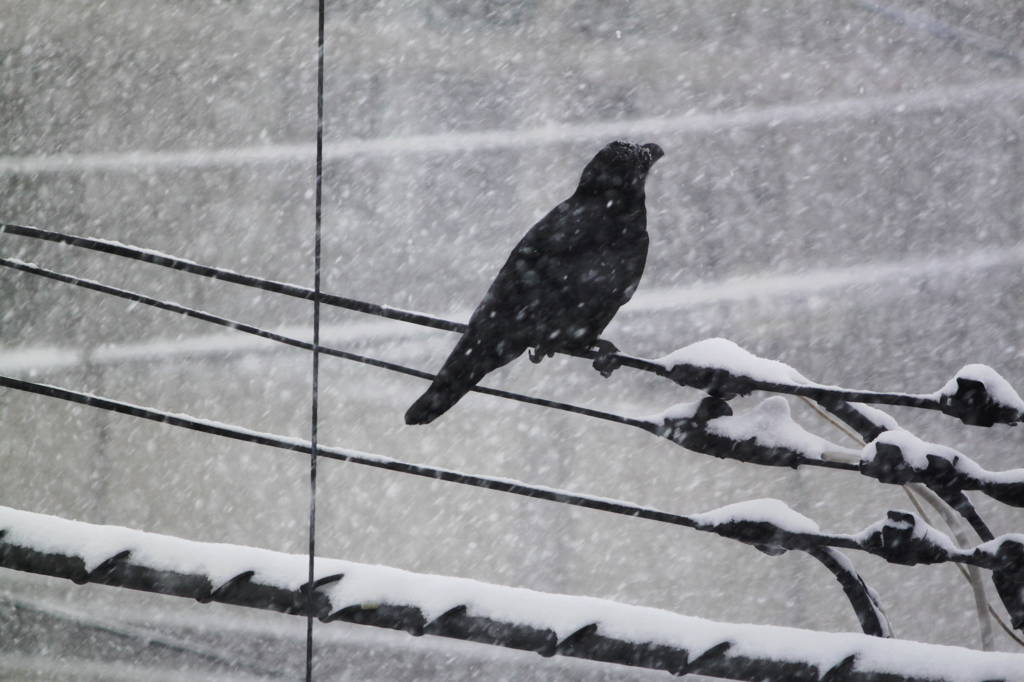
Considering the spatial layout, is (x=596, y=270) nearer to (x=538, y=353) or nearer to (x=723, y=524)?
(x=538, y=353)

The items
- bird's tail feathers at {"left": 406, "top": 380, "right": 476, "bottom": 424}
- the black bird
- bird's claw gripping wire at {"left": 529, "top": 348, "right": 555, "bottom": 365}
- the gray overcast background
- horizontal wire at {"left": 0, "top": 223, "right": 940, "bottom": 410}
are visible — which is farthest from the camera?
the gray overcast background

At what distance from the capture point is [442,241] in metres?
11.7

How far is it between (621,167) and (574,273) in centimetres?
30

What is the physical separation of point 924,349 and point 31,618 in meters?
11.7

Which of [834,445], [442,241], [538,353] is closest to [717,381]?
[834,445]

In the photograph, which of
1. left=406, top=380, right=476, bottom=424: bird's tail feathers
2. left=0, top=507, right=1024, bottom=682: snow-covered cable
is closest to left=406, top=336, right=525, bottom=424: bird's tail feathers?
left=406, top=380, right=476, bottom=424: bird's tail feathers

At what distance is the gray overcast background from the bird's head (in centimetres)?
785

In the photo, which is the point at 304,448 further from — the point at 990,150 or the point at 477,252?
the point at 990,150

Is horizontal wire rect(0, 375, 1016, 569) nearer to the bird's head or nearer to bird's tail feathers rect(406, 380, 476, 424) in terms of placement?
bird's tail feathers rect(406, 380, 476, 424)

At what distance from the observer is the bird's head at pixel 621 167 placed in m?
1.98

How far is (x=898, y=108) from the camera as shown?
36.2ft

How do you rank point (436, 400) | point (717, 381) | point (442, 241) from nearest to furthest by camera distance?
point (717, 381), point (436, 400), point (442, 241)

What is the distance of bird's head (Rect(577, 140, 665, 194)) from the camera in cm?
198

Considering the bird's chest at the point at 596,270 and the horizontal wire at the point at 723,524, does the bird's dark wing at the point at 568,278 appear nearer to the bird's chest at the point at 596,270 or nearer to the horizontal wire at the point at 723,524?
the bird's chest at the point at 596,270
